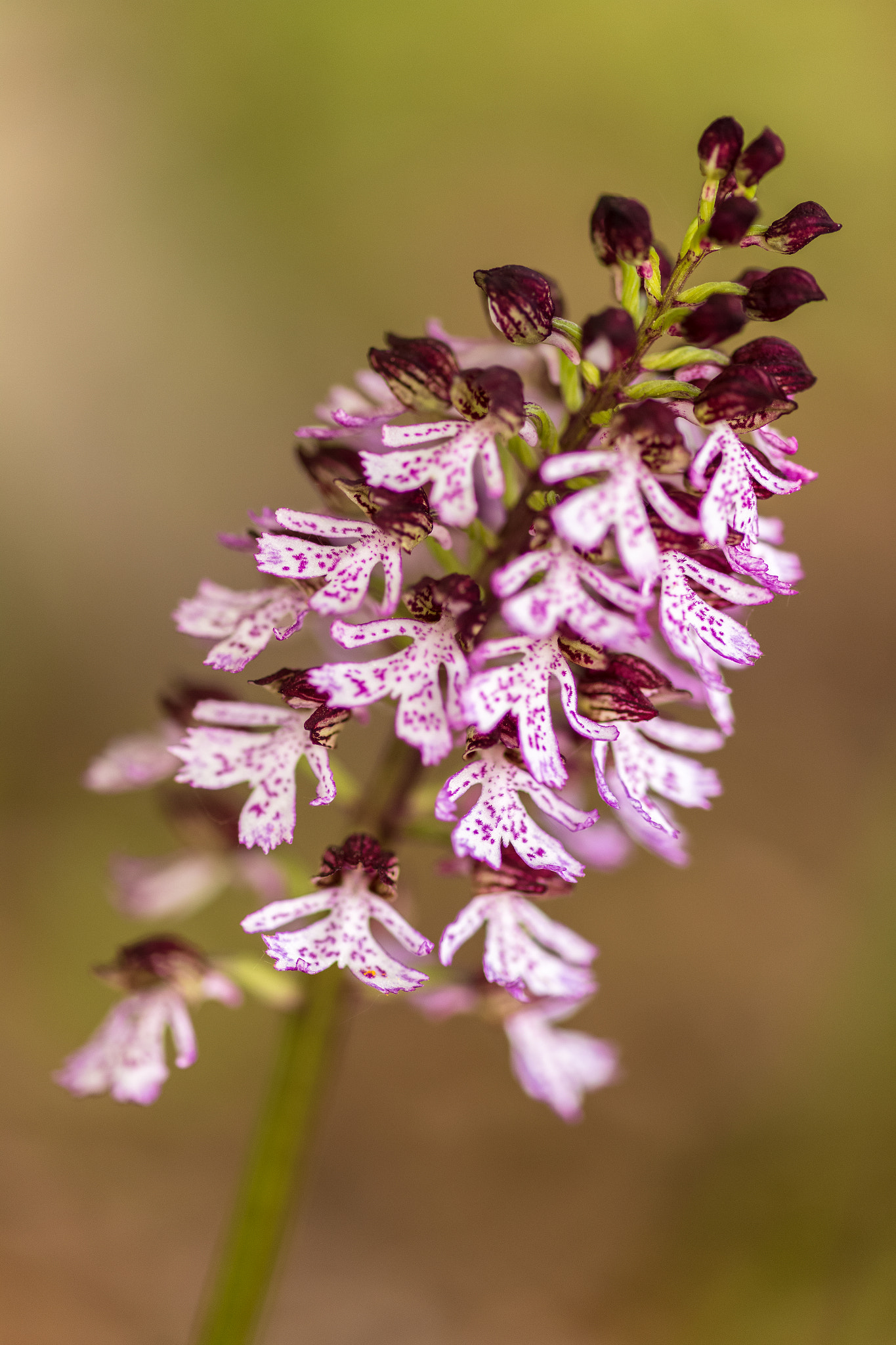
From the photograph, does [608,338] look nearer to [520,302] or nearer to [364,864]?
[520,302]

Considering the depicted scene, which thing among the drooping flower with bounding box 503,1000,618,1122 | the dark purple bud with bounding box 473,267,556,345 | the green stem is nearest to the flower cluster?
the dark purple bud with bounding box 473,267,556,345

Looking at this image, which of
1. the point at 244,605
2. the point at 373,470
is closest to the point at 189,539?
the point at 244,605

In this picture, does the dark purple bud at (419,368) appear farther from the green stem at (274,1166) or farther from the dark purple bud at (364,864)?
the green stem at (274,1166)

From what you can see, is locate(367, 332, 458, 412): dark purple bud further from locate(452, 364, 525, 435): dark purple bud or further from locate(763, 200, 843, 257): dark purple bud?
locate(763, 200, 843, 257): dark purple bud

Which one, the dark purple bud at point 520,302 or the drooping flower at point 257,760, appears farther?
the drooping flower at point 257,760

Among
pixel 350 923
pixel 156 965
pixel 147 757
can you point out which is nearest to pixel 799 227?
pixel 350 923

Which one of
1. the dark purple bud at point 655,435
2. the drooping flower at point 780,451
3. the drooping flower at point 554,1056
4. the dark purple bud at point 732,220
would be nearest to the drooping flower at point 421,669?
the dark purple bud at point 655,435
